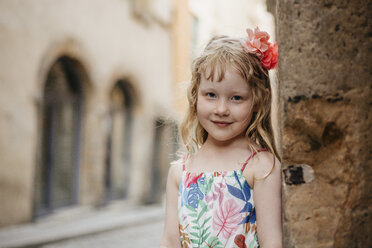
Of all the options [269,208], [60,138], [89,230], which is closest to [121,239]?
[89,230]

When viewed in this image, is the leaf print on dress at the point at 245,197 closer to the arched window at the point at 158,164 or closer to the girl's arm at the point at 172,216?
the girl's arm at the point at 172,216

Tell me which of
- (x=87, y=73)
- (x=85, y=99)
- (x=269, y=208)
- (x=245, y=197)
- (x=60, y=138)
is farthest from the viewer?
(x=85, y=99)

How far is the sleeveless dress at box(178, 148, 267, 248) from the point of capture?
73.2 inches

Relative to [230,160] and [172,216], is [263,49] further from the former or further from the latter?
[172,216]

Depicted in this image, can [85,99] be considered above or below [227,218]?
above

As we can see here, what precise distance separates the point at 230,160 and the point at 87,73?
8751mm

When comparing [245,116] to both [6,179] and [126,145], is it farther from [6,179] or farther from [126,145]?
[126,145]

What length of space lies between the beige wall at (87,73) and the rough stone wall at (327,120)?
277 inches

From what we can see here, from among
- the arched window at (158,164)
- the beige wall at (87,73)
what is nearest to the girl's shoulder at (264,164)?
the beige wall at (87,73)

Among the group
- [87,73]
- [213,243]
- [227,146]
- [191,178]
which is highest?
[87,73]

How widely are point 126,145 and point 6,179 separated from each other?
186 inches

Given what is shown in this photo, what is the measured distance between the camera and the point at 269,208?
1.75m

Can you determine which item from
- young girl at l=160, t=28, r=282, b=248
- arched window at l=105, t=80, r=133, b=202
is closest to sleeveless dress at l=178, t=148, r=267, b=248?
young girl at l=160, t=28, r=282, b=248

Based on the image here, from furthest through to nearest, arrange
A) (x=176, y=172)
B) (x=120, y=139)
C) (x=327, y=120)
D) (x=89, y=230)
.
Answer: (x=120, y=139) < (x=89, y=230) < (x=176, y=172) < (x=327, y=120)
